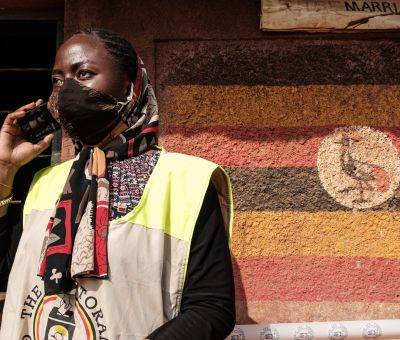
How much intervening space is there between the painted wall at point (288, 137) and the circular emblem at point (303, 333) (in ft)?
0.63

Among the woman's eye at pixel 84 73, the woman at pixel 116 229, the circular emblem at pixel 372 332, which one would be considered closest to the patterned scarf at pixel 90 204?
the woman at pixel 116 229

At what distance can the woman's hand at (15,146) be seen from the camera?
1.74m

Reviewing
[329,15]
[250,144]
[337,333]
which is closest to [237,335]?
[337,333]

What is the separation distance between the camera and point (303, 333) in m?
2.48

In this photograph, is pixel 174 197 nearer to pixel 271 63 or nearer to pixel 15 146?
pixel 15 146

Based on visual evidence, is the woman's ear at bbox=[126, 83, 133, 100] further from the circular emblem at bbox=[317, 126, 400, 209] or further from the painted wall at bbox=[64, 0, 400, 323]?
the circular emblem at bbox=[317, 126, 400, 209]

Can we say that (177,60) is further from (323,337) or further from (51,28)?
(323,337)

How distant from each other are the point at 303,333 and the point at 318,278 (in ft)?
1.09

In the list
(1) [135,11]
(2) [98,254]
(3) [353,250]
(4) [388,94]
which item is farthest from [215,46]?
(2) [98,254]

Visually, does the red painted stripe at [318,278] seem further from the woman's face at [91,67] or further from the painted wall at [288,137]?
the woman's face at [91,67]

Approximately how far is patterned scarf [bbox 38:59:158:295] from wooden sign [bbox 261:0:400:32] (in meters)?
1.37

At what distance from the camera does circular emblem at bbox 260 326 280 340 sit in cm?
245

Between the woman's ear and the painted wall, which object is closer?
the woman's ear

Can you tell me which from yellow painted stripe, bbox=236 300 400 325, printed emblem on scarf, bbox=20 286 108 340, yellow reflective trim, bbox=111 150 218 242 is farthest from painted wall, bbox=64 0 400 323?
printed emblem on scarf, bbox=20 286 108 340
